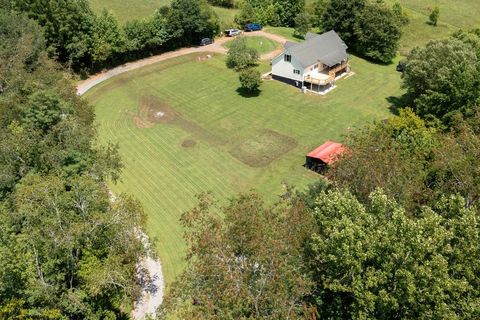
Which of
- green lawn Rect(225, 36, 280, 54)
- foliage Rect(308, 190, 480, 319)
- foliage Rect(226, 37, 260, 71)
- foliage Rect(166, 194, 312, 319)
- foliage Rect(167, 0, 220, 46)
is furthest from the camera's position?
green lawn Rect(225, 36, 280, 54)

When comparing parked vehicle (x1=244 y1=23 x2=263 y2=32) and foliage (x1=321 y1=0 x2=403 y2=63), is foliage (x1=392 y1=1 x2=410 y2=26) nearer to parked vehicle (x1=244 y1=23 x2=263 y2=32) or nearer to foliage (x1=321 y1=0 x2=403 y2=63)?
foliage (x1=321 y1=0 x2=403 y2=63)

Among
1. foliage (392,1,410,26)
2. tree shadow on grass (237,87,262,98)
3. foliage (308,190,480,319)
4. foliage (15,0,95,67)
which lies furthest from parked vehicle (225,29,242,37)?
foliage (308,190,480,319)

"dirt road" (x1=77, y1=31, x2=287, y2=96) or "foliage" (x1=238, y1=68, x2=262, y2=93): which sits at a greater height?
"foliage" (x1=238, y1=68, x2=262, y2=93)

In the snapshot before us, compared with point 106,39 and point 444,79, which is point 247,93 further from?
point 444,79

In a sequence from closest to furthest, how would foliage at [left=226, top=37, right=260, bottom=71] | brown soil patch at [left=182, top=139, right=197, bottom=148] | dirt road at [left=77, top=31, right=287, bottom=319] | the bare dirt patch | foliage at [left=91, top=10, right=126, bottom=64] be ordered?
dirt road at [left=77, top=31, right=287, bottom=319], the bare dirt patch, brown soil patch at [left=182, top=139, right=197, bottom=148], foliage at [left=91, top=10, right=126, bottom=64], foliage at [left=226, top=37, right=260, bottom=71]

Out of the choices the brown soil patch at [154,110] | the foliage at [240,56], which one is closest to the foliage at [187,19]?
the foliage at [240,56]

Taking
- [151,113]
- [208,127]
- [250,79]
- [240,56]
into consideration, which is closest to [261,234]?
[208,127]

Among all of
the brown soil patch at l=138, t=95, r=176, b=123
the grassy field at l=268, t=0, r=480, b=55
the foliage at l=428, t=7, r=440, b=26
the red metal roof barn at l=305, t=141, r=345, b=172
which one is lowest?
the grassy field at l=268, t=0, r=480, b=55
